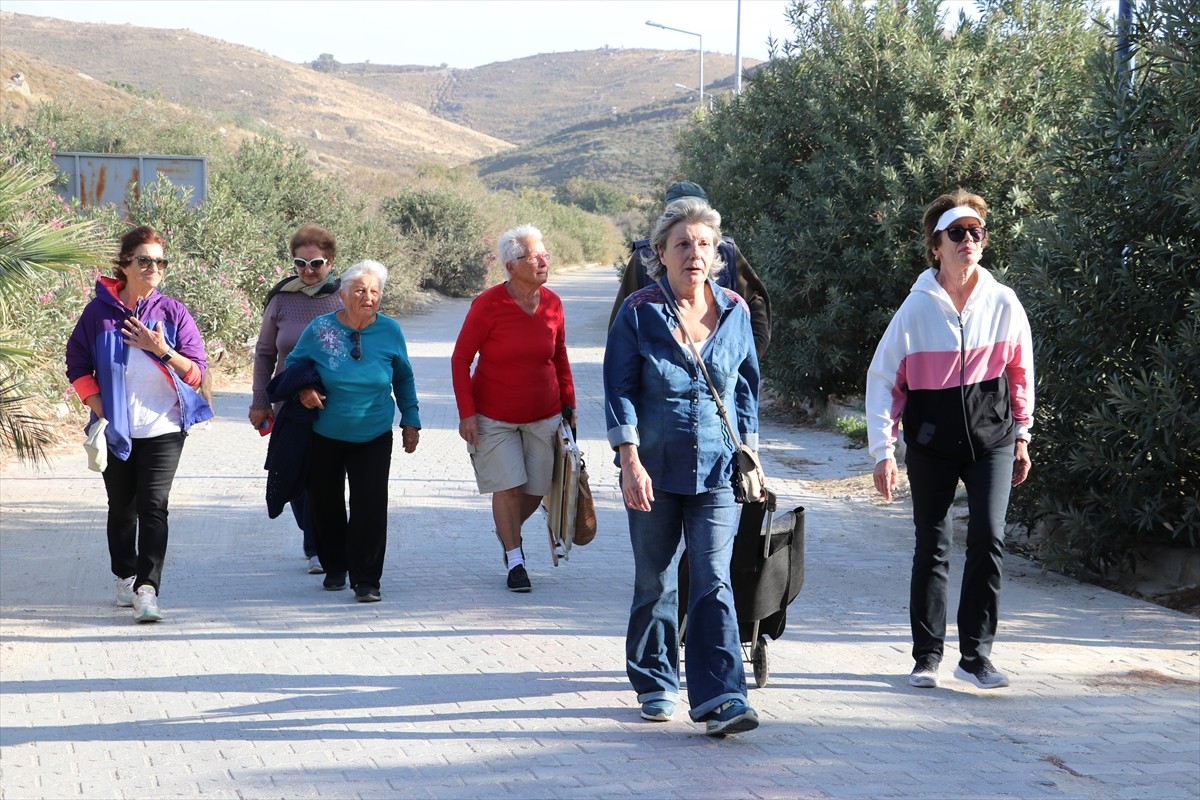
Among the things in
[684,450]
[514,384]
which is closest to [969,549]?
[684,450]

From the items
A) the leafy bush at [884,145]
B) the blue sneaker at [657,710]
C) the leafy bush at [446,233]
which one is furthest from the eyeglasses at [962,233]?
the leafy bush at [446,233]

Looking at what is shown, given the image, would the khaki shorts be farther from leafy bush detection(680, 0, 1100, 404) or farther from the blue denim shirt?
leafy bush detection(680, 0, 1100, 404)

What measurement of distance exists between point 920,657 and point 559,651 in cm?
160

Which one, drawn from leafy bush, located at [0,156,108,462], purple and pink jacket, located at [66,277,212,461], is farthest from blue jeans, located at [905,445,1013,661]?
leafy bush, located at [0,156,108,462]

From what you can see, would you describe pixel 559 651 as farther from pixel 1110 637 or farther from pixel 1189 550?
pixel 1189 550

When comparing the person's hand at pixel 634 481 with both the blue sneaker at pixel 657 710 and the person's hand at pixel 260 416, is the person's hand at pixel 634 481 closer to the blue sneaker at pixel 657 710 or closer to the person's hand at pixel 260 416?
the blue sneaker at pixel 657 710

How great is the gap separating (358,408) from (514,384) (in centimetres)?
83

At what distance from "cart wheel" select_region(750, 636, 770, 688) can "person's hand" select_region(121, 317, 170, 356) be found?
127 inches

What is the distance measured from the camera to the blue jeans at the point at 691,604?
15.9 ft

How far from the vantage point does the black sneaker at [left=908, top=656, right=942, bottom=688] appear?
5.59m

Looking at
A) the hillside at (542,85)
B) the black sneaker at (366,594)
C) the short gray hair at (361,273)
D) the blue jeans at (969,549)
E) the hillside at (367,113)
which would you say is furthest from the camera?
the hillside at (542,85)

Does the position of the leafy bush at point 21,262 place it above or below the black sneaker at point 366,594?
above

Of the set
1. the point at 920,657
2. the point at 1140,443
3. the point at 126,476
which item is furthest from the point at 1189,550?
the point at 126,476

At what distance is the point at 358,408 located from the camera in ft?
23.0
